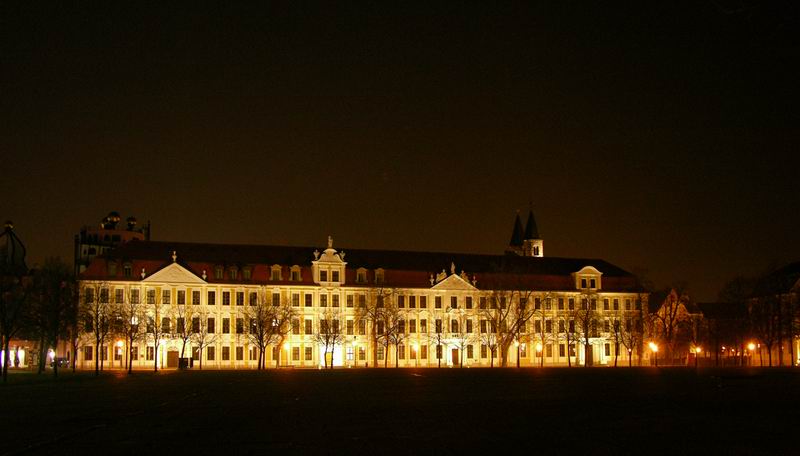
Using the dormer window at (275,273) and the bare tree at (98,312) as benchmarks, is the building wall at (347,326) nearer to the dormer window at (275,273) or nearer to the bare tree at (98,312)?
the bare tree at (98,312)

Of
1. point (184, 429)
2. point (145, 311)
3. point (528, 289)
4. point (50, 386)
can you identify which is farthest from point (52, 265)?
point (184, 429)

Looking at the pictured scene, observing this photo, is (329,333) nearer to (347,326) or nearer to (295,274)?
(347,326)

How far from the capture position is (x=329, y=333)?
116 metres

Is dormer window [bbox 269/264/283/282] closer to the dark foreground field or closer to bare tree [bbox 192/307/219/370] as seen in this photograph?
bare tree [bbox 192/307/219/370]

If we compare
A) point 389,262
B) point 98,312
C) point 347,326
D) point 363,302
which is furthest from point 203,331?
point 389,262

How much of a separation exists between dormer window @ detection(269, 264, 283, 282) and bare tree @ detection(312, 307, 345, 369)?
754cm

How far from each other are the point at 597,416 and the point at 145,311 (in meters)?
81.2

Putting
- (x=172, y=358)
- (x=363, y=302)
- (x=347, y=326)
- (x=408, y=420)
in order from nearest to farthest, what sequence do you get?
(x=408, y=420), (x=172, y=358), (x=347, y=326), (x=363, y=302)

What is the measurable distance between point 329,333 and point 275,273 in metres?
11.7

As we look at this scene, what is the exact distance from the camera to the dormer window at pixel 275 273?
397 ft

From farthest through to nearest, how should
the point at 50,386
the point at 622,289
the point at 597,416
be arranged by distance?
1. the point at 622,289
2. the point at 50,386
3. the point at 597,416

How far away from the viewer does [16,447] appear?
91.1 ft

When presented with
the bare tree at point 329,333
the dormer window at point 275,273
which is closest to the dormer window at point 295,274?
the dormer window at point 275,273

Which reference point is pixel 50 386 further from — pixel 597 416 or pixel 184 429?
pixel 597 416
